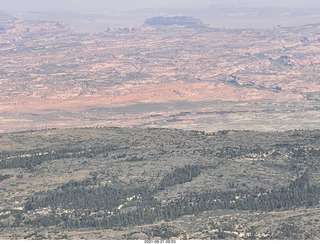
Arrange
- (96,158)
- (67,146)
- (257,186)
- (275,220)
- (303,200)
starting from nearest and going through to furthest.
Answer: (275,220) < (303,200) < (257,186) < (96,158) < (67,146)

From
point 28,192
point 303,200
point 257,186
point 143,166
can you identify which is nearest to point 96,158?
point 143,166

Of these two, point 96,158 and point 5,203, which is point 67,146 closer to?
point 96,158

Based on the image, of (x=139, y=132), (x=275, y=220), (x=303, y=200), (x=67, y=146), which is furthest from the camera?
(x=139, y=132)

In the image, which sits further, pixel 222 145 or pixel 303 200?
pixel 222 145

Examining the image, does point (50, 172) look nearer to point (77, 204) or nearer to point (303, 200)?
point (77, 204)

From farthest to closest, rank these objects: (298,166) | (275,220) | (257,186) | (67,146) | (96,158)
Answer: (67,146) → (96,158) → (298,166) → (257,186) → (275,220)

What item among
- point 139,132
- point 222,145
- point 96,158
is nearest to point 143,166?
point 96,158
